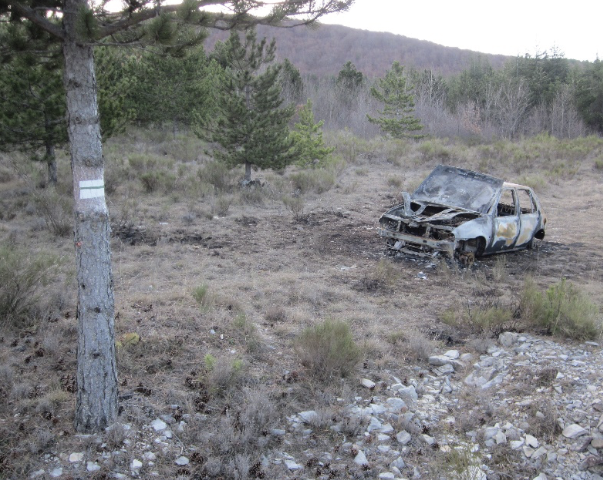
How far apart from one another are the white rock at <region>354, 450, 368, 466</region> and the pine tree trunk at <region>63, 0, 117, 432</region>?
1838 millimetres

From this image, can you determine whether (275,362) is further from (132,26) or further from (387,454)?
(132,26)

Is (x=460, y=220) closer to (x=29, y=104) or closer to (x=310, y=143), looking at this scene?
(x=29, y=104)

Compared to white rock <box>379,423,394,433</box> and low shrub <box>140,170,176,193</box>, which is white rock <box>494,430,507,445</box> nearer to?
white rock <box>379,423,394,433</box>

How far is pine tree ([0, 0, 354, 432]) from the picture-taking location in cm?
345

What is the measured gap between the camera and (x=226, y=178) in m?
16.0

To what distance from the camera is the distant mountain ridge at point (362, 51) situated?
→ 98312 millimetres

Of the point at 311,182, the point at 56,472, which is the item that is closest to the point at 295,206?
the point at 311,182

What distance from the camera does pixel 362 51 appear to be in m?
106

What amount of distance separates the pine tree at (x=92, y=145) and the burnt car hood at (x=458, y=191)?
6430mm

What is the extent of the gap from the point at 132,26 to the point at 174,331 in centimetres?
312

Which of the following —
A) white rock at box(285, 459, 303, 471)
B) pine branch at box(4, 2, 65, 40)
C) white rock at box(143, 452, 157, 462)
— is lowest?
white rock at box(285, 459, 303, 471)

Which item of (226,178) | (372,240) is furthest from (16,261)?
(226,178)

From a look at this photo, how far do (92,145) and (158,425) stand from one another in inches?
84.5

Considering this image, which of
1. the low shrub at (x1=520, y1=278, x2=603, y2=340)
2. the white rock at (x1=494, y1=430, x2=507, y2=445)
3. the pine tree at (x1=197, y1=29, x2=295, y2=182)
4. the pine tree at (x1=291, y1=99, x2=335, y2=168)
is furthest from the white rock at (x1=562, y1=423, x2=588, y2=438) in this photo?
the pine tree at (x1=291, y1=99, x2=335, y2=168)
